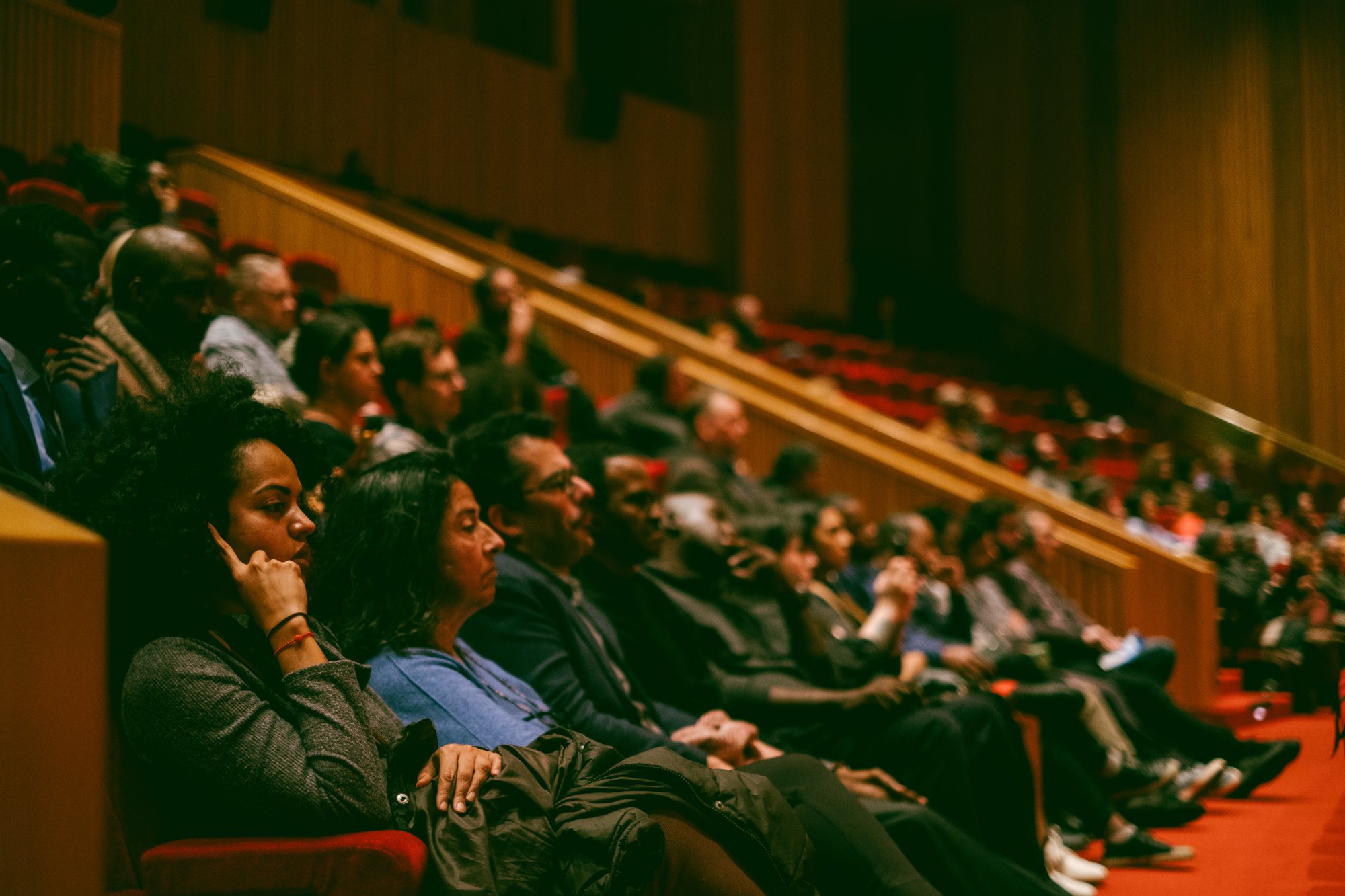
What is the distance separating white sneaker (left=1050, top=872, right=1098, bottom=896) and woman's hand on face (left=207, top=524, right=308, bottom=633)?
169 cm

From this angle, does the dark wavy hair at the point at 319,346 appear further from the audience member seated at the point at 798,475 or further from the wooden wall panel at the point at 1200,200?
the wooden wall panel at the point at 1200,200

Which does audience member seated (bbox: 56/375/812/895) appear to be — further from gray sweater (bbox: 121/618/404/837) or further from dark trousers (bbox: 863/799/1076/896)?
dark trousers (bbox: 863/799/1076/896)

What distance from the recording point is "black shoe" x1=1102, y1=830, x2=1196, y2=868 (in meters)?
2.58

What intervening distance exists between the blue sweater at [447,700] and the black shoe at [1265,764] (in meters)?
2.32

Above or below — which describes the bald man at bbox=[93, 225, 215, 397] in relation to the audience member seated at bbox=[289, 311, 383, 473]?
above

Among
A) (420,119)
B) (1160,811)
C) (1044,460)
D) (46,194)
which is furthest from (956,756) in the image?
(420,119)

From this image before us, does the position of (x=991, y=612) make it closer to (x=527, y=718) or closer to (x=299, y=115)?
(x=527, y=718)

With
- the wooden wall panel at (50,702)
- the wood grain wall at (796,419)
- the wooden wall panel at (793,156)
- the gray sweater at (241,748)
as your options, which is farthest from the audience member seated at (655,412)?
the wooden wall panel at (793,156)

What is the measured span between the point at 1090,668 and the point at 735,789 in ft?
7.57

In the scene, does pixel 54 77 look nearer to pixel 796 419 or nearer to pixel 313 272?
pixel 313 272

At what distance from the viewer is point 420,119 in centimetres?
688

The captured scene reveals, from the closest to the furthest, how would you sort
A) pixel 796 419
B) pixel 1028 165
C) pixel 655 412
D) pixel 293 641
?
1. pixel 293 641
2. pixel 655 412
3. pixel 796 419
4. pixel 1028 165

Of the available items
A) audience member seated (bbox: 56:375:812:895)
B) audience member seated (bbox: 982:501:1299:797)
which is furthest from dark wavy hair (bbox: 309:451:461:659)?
audience member seated (bbox: 982:501:1299:797)

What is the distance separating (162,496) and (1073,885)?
75.1 inches
